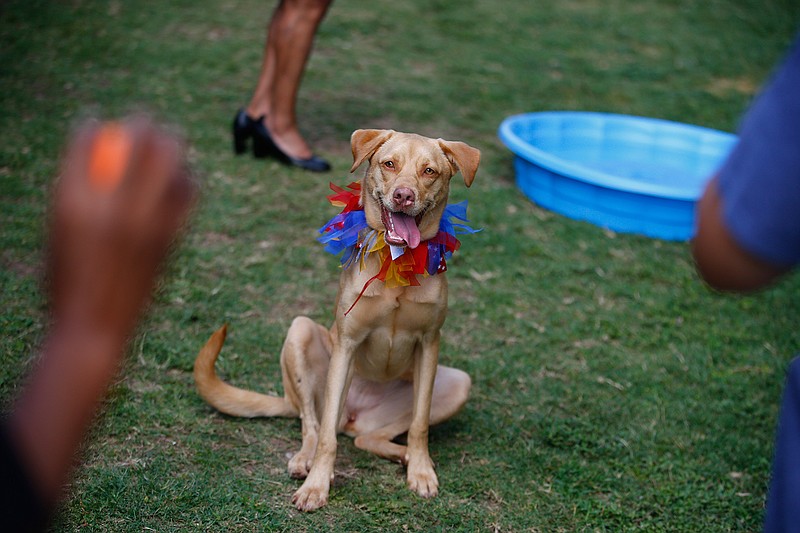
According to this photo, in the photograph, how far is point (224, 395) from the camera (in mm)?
3709

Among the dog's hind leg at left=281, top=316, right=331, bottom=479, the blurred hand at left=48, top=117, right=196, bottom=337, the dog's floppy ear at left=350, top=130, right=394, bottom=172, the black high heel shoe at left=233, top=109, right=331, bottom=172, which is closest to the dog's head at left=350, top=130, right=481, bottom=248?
the dog's floppy ear at left=350, top=130, right=394, bottom=172

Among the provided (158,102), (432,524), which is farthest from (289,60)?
(432,524)

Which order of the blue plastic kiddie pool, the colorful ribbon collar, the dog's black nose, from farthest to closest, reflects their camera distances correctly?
the blue plastic kiddie pool → the colorful ribbon collar → the dog's black nose

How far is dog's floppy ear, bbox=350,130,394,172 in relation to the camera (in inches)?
135

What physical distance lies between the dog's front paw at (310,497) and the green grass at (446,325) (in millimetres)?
52

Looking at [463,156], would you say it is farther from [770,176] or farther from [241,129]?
[241,129]

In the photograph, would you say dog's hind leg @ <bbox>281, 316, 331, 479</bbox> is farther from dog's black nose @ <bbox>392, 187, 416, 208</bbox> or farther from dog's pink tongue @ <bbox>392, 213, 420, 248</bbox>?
dog's black nose @ <bbox>392, 187, 416, 208</bbox>

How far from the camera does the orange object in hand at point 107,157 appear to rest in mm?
1190

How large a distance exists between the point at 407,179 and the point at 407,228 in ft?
0.63

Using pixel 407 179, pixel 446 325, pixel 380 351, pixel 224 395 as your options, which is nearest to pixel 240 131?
pixel 446 325

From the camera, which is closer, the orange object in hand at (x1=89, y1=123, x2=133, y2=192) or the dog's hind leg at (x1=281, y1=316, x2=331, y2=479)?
the orange object in hand at (x1=89, y1=123, x2=133, y2=192)

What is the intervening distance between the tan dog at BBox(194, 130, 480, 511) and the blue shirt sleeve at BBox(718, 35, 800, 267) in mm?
2000

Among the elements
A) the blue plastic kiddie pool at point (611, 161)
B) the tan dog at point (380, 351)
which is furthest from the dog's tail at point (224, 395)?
the blue plastic kiddie pool at point (611, 161)

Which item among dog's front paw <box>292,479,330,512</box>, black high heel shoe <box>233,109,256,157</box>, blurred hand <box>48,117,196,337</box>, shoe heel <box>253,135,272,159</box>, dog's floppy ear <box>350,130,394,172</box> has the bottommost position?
dog's front paw <box>292,479,330,512</box>
